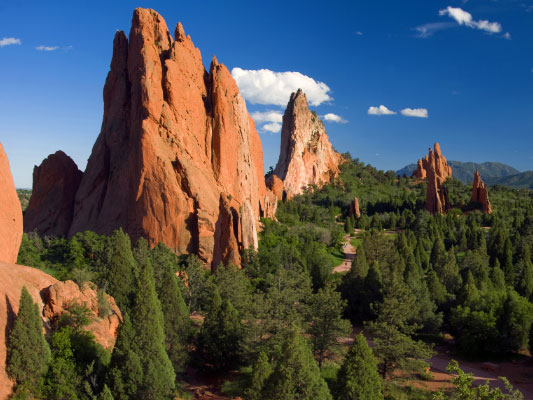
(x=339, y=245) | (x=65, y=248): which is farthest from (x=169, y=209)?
(x=339, y=245)

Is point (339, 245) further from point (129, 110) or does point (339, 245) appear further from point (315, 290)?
point (129, 110)

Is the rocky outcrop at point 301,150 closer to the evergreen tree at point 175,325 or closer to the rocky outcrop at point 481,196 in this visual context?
the rocky outcrop at point 481,196

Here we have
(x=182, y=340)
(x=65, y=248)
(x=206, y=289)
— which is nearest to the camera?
(x=182, y=340)

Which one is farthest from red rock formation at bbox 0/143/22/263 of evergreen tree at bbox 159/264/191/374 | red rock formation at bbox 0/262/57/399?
evergreen tree at bbox 159/264/191/374

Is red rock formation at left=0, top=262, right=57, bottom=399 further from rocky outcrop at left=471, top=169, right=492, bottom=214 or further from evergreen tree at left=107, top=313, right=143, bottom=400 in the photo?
rocky outcrop at left=471, top=169, right=492, bottom=214

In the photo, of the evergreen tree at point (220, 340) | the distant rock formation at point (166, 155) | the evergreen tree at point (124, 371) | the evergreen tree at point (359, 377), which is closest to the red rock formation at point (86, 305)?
the evergreen tree at point (124, 371)

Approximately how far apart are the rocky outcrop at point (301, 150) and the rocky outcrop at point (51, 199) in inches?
2183

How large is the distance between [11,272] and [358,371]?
1426 cm

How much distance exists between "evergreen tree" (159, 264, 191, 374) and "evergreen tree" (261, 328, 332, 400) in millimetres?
7542

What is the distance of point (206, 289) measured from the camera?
1155 inches

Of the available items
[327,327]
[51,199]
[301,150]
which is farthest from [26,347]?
[301,150]

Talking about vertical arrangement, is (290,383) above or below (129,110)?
below

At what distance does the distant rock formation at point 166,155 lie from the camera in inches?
1425

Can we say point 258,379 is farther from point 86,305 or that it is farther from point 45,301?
point 45,301
